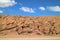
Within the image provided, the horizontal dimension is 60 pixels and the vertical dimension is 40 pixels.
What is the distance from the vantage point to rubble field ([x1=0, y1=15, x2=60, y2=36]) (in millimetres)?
27578

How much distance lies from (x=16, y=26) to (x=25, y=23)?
1534 millimetres

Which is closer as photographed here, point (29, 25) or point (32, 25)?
point (29, 25)

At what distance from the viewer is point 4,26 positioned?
29375 mm

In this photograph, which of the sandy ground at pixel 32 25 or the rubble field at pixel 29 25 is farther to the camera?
the rubble field at pixel 29 25

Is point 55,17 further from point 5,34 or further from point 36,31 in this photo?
point 5,34

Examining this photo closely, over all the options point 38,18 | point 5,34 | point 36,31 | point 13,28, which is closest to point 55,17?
point 38,18

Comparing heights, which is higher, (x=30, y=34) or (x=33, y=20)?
(x=33, y=20)

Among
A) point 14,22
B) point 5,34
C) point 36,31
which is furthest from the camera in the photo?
point 14,22

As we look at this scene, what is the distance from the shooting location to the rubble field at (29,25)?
2758 cm

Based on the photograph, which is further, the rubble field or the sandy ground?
the rubble field

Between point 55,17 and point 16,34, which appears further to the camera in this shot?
point 55,17

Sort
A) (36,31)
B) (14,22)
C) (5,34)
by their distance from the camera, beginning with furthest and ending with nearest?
(14,22) → (36,31) → (5,34)

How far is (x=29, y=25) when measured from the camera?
29.6 m

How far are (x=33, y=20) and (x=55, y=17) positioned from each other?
3.76 metres
